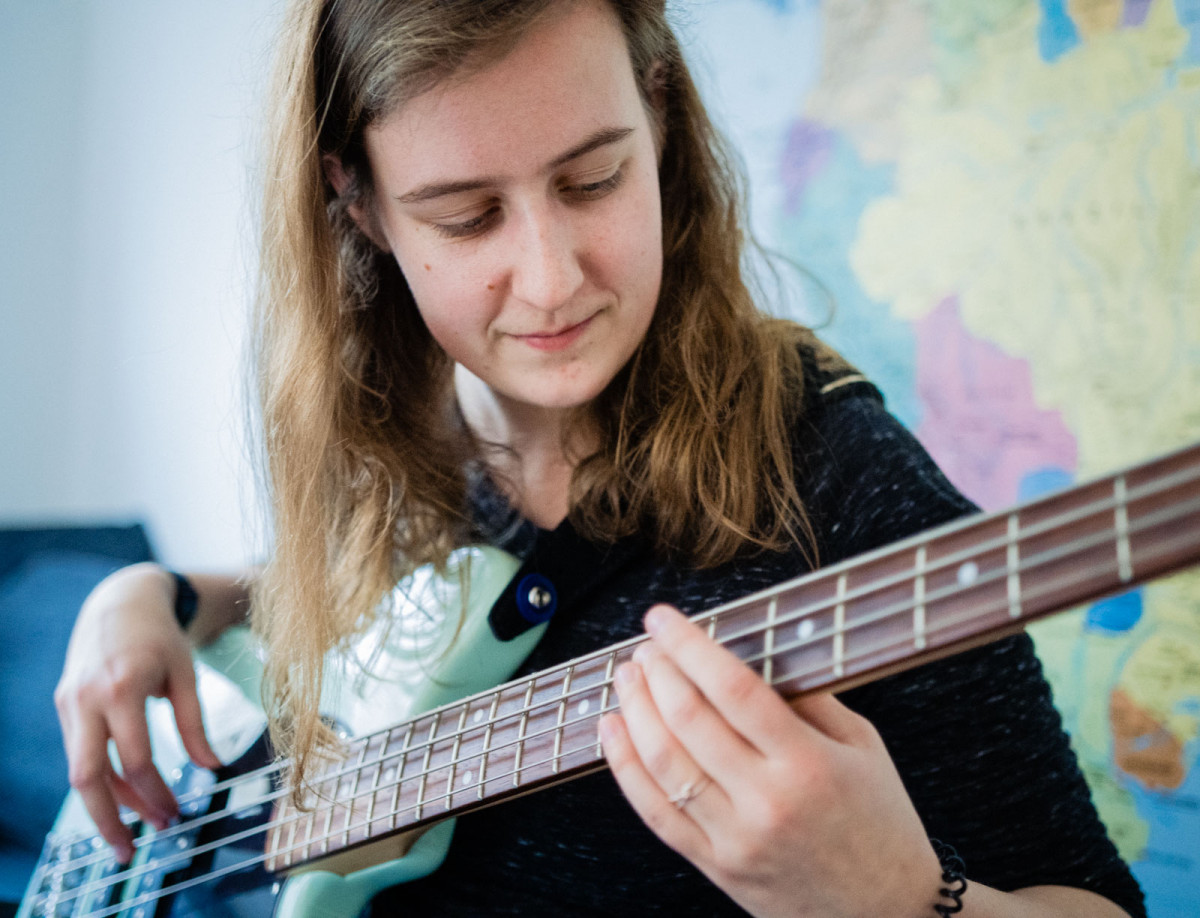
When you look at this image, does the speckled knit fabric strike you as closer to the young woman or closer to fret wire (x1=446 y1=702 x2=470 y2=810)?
the young woman

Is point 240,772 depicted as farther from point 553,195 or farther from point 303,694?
point 553,195

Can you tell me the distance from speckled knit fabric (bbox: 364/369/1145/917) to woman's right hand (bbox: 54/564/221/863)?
271 mm

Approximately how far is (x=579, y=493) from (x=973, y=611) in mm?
449

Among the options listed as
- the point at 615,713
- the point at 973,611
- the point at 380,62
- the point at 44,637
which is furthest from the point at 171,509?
the point at 973,611

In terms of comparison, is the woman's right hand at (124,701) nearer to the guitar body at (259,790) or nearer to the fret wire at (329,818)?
the guitar body at (259,790)

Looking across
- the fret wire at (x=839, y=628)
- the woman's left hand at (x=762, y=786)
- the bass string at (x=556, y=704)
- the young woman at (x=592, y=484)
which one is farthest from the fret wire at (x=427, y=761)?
the fret wire at (x=839, y=628)

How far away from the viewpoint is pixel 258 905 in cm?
84

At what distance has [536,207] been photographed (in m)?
0.66

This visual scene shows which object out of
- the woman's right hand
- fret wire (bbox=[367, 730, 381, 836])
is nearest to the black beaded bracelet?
fret wire (bbox=[367, 730, 381, 836])

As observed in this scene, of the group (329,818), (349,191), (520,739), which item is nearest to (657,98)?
(349,191)

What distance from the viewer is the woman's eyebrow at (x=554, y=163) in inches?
25.8

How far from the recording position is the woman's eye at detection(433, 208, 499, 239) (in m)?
0.69

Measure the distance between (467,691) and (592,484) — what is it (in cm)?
22

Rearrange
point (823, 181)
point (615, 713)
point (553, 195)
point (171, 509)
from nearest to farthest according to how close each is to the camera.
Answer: point (615, 713) < point (553, 195) < point (823, 181) < point (171, 509)
